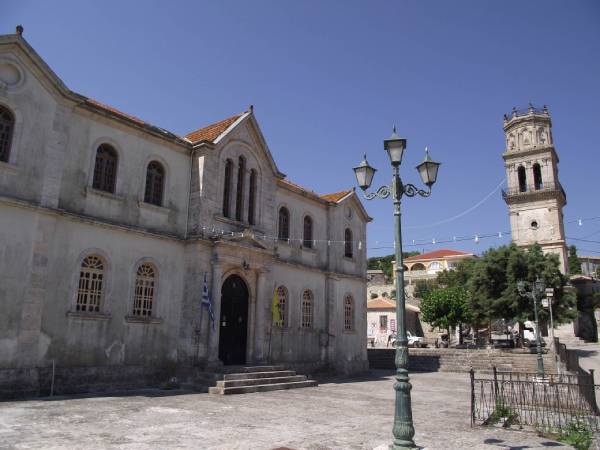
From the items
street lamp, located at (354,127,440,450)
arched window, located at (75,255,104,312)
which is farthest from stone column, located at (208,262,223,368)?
street lamp, located at (354,127,440,450)

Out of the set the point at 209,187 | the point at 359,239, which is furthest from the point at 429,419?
the point at 359,239

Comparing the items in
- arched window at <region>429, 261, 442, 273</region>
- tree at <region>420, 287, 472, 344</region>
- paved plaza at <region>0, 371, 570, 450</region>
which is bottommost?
paved plaza at <region>0, 371, 570, 450</region>

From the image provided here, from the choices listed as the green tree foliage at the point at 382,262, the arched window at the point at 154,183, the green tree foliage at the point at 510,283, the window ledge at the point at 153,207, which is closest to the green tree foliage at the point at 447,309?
the green tree foliage at the point at 510,283

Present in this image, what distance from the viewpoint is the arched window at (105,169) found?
15.5 m

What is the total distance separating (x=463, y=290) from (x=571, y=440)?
3790 cm

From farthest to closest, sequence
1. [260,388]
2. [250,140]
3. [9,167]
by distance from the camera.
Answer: [250,140]
[260,388]
[9,167]

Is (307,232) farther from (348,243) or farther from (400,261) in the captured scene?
(400,261)

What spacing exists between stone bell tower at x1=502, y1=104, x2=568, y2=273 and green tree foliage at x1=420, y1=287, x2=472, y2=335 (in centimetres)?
1448

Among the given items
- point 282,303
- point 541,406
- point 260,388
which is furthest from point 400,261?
point 282,303

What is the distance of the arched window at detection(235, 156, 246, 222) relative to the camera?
1955cm

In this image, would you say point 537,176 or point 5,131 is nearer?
point 5,131

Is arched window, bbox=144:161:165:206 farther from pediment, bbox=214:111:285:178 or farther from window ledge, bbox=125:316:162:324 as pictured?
window ledge, bbox=125:316:162:324

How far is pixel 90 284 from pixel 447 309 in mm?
34986

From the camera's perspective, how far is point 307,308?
23.1 metres
